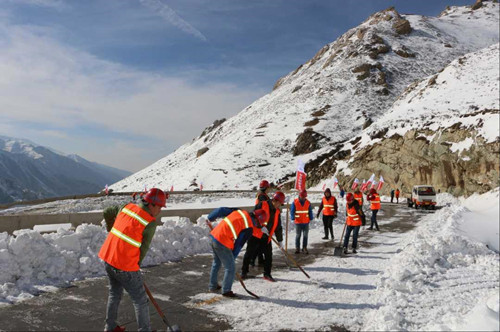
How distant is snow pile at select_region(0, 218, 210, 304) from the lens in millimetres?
6789

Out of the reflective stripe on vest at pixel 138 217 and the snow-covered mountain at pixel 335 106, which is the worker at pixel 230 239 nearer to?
the reflective stripe on vest at pixel 138 217

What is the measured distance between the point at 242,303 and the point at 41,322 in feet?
10.2

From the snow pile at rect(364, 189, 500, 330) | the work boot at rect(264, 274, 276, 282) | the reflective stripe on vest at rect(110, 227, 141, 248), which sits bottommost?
the work boot at rect(264, 274, 276, 282)

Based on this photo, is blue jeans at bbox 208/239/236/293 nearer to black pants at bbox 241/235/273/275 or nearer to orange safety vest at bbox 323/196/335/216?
black pants at bbox 241/235/273/275

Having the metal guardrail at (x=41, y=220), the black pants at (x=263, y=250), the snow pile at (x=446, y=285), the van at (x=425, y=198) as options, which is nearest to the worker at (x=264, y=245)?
the black pants at (x=263, y=250)

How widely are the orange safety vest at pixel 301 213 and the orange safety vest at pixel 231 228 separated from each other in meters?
4.83

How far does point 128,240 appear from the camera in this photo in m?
4.27

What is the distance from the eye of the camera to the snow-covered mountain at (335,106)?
65381 mm

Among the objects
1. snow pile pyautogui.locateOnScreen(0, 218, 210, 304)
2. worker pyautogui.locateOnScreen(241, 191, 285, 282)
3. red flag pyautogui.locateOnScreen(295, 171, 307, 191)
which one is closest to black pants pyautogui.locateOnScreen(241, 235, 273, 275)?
worker pyautogui.locateOnScreen(241, 191, 285, 282)

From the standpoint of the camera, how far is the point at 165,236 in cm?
1035

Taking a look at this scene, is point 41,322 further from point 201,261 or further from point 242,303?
point 201,261

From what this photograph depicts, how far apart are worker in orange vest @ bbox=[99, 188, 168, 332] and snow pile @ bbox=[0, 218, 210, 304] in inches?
130

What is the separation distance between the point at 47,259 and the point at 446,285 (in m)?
8.24

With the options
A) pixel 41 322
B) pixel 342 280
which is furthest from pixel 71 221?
pixel 342 280
